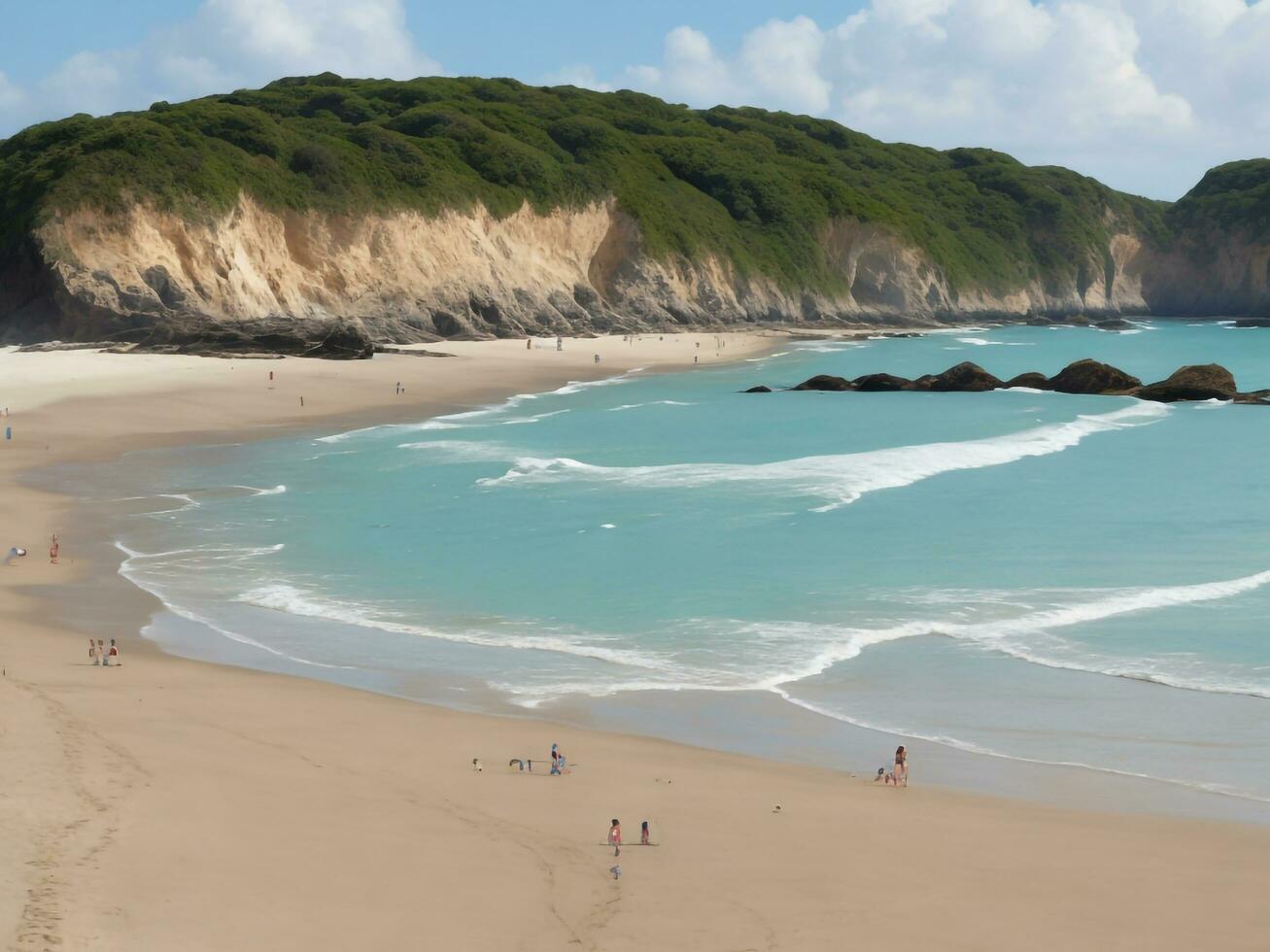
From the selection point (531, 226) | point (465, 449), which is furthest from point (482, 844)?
point (531, 226)

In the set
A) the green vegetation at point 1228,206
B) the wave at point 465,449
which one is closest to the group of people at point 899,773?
the wave at point 465,449

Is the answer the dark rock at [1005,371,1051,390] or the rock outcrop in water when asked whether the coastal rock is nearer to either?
the rock outcrop in water

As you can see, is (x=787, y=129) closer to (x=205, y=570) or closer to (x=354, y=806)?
(x=205, y=570)

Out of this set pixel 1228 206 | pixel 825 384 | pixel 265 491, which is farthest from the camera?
pixel 1228 206

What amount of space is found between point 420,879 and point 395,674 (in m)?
8.10

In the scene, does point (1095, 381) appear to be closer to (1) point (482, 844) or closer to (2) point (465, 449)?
(2) point (465, 449)

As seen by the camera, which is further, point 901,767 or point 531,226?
point 531,226

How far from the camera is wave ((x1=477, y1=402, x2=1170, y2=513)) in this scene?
36594 mm

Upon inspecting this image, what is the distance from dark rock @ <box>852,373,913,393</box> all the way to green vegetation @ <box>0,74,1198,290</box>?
116 ft

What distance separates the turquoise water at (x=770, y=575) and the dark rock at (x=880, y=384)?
15233mm

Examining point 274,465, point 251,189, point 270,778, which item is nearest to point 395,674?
point 270,778

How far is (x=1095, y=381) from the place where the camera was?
6462 centimetres

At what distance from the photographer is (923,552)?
27672mm

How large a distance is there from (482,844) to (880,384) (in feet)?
177
